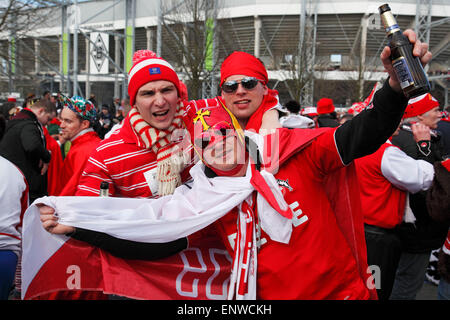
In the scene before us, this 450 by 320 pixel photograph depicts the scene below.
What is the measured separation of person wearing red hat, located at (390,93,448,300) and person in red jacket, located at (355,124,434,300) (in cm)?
11

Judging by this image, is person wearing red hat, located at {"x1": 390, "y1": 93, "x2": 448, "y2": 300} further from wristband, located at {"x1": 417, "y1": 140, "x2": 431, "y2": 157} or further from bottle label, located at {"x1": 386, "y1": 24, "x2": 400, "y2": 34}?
bottle label, located at {"x1": 386, "y1": 24, "x2": 400, "y2": 34}

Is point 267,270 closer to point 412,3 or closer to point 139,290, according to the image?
point 139,290

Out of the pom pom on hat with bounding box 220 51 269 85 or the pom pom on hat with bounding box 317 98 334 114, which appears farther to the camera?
the pom pom on hat with bounding box 317 98 334 114

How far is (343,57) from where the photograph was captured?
24.5 m

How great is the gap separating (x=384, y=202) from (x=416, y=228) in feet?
1.30

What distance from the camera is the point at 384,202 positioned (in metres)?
3.49

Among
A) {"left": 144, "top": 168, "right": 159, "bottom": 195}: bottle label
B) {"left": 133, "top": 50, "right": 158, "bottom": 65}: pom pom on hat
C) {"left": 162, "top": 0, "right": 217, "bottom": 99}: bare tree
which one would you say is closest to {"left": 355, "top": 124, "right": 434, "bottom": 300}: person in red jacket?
{"left": 144, "top": 168, "right": 159, "bottom": 195}: bottle label

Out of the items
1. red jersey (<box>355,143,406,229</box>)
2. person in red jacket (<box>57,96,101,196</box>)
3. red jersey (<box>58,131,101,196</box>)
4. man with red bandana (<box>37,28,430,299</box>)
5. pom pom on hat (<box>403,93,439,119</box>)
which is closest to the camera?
man with red bandana (<box>37,28,430,299</box>)

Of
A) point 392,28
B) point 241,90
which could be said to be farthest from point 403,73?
point 241,90

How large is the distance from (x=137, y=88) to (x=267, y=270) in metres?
1.52

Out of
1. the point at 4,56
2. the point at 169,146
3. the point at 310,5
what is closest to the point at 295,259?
the point at 169,146

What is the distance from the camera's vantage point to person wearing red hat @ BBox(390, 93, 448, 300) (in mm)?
3545

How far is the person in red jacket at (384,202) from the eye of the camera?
337 cm

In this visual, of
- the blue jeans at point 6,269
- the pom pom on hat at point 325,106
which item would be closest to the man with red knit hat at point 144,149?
the blue jeans at point 6,269
